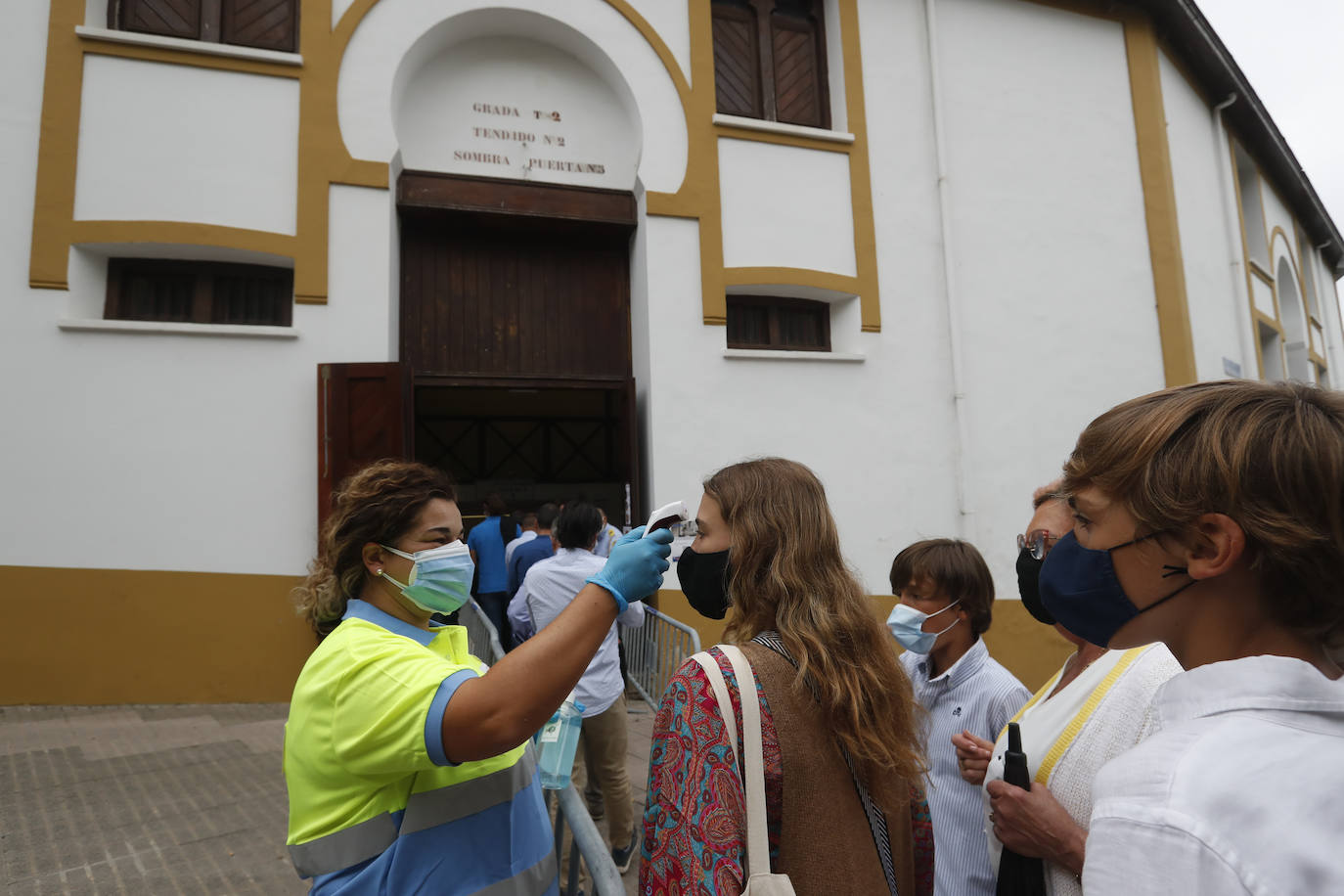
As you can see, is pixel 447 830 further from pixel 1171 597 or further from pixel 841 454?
pixel 841 454

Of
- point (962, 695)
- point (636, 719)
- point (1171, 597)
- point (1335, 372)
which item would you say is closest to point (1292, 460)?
point (1171, 597)

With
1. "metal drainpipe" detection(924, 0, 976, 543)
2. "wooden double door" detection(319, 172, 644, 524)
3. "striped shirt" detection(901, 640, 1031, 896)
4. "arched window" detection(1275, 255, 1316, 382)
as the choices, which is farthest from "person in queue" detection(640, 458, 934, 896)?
"arched window" detection(1275, 255, 1316, 382)

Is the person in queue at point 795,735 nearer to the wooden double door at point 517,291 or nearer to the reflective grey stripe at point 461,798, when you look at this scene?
the reflective grey stripe at point 461,798

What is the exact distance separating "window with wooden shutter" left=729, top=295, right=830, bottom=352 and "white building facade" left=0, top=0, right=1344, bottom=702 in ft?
0.13

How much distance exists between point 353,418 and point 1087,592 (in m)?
7.24

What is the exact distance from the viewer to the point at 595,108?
31.1 ft

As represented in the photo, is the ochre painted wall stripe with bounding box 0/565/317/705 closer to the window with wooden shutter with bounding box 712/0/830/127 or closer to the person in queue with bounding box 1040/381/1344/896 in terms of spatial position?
the person in queue with bounding box 1040/381/1344/896

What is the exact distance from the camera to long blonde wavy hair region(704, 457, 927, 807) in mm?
1661

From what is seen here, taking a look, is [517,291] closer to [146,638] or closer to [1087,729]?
[146,638]

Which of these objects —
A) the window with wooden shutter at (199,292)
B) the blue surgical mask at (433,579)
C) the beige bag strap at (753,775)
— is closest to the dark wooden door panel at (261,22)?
the window with wooden shutter at (199,292)

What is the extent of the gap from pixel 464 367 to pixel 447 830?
768 cm

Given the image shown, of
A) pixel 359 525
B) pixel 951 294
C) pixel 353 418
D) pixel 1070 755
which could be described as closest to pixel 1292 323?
pixel 951 294

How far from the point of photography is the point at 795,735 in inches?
62.9

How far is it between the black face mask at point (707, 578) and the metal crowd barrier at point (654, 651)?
4112mm
